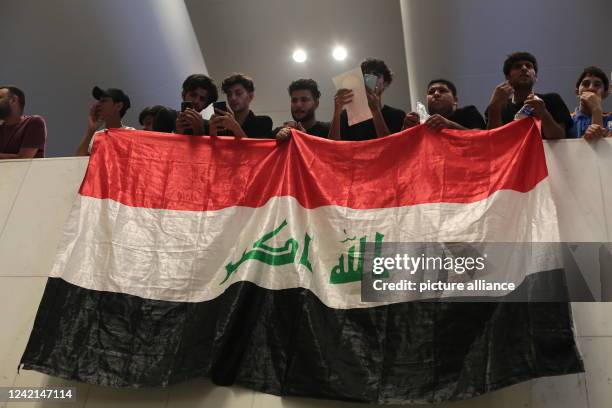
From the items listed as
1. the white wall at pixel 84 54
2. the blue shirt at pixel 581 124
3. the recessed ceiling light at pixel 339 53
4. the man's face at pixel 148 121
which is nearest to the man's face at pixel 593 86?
the blue shirt at pixel 581 124

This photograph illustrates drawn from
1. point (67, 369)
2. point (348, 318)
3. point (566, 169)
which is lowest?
point (67, 369)

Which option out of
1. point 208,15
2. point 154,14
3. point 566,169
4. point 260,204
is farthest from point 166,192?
point 208,15

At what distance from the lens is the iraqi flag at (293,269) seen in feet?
5.86

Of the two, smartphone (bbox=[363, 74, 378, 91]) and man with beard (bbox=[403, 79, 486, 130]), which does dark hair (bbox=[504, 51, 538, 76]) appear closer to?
man with beard (bbox=[403, 79, 486, 130])

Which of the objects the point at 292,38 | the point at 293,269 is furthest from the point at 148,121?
the point at 292,38

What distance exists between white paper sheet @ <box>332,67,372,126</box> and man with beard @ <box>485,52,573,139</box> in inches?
18.4

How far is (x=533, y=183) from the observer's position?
6.54 feet

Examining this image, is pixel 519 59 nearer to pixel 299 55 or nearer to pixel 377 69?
pixel 377 69

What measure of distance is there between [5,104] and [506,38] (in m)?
2.93

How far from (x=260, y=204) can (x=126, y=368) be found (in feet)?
2.34

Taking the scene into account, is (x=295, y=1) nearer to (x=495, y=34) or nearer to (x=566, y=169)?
(x=495, y=34)

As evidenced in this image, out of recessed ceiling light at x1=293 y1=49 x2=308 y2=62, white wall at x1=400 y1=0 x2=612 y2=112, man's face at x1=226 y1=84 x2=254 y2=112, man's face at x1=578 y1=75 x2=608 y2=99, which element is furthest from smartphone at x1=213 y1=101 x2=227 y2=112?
recessed ceiling light at x1=293 y1=49 x2=308 y2=62

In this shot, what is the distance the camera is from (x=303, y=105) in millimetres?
2611

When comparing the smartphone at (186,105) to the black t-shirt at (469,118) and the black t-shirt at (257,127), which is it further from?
the black t-shirt at (469,118)
